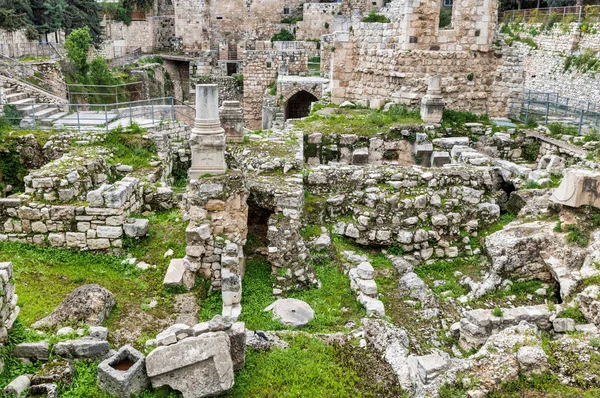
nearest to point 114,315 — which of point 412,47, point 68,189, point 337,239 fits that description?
point 68,189

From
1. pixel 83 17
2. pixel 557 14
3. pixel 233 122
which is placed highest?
pixel 557 14

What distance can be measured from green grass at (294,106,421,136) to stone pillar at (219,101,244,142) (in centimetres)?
193

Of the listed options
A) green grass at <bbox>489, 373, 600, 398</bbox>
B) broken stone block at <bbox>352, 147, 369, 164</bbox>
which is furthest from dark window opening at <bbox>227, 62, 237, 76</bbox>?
green grass at <bbox>489, 373, 600, 398</bbox>

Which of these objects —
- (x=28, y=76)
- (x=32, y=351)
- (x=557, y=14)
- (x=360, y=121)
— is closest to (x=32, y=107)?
(x=28, y=76)

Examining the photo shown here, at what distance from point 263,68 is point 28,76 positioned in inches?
416

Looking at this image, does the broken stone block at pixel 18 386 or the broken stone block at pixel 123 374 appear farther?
the broken stone block at pixel 123 374

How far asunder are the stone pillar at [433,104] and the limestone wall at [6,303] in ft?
38.3

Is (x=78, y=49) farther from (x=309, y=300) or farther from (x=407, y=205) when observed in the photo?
(x=309, y=300)

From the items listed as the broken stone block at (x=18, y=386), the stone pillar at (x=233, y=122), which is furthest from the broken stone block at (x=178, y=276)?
the stone pillar at (x=233, y=122)

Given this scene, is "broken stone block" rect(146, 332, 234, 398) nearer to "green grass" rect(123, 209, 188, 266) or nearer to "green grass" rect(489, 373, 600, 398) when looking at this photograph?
"green grass" rect(489, 373, 600, 398)

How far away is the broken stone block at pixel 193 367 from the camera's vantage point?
559 cm

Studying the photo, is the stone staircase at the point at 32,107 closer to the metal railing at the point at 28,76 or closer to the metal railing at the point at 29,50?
the metal railing at the point at 28,76

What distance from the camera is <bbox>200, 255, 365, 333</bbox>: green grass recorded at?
7527 mm

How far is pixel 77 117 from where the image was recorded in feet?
49.2
